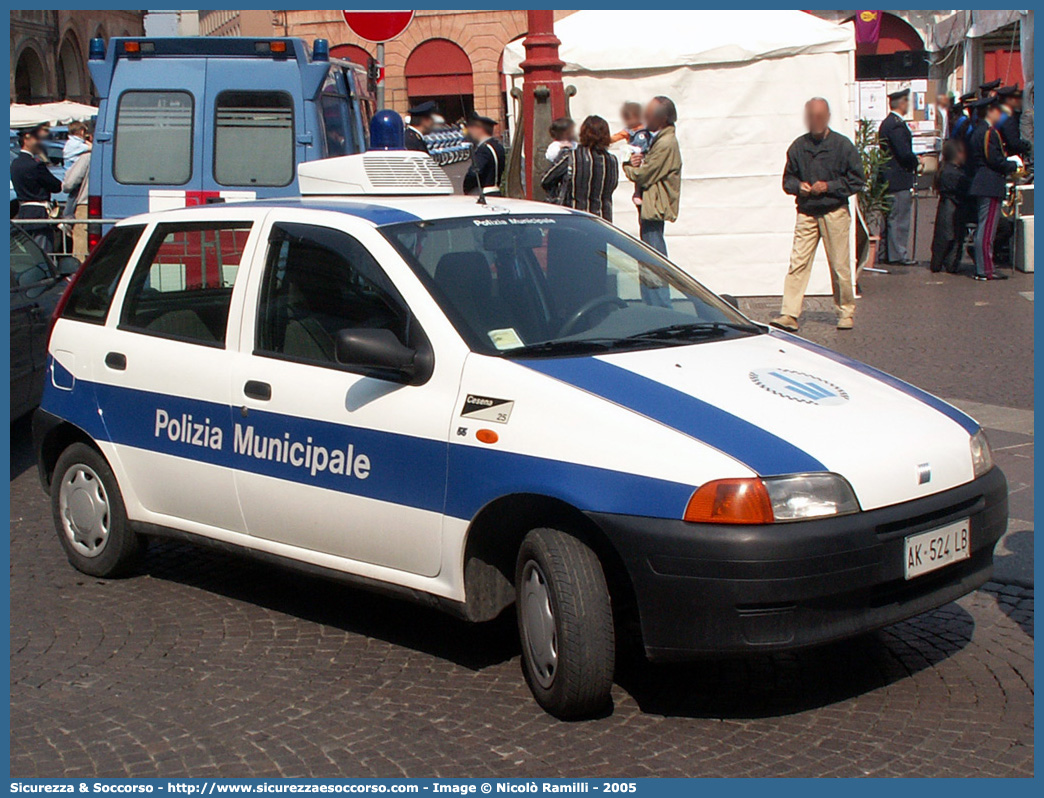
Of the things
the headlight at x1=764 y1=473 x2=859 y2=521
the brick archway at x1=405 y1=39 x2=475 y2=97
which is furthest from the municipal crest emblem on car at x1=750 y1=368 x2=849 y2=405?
the brick archway at x1=405 y1=39 x2=475 y2=97

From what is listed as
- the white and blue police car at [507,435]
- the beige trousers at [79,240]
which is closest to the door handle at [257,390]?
the white and blue police car at [507,435]

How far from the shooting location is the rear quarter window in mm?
5941

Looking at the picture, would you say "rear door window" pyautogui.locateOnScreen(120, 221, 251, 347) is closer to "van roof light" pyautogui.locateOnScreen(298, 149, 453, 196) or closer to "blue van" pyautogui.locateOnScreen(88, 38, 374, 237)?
"van roof light" pyautogui.locateOnScreen(298, 149, 453, 196)

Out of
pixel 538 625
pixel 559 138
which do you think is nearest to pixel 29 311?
pixel 559 138

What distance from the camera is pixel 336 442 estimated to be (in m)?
4.81

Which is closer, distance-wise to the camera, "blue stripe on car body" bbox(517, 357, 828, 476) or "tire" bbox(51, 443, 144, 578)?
"blue stripe on car body" bbox(517, 357, 828, 476)

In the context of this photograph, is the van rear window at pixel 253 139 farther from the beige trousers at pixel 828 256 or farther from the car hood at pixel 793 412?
the car hood at pixel 793 412

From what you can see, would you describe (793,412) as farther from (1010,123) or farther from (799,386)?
(1010,123)

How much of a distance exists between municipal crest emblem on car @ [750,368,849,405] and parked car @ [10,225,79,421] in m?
4.96

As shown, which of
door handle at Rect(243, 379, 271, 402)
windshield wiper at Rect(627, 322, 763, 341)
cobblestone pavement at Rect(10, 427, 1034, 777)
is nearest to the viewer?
cobblestone pavement at Rect(10, 427, 1034, 777)

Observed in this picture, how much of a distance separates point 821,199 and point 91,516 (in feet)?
24.6

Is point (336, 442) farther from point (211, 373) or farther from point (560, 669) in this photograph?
point (560, 669)

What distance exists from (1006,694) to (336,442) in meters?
2.51

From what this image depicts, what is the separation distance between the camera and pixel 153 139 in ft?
37.7
